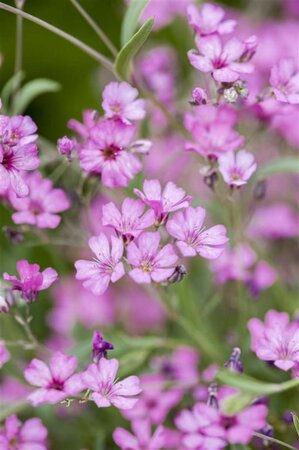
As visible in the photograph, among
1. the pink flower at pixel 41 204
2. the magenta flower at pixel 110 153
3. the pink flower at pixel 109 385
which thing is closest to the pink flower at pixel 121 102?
the magenta flower at pixel 110 153

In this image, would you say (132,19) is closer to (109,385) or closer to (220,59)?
(220,59)

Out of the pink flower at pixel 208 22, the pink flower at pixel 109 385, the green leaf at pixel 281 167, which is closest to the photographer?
the pink flower at pixel 109 385

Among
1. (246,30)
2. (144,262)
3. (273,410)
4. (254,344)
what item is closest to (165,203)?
(144,262)

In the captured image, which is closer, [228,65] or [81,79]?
[228,65]

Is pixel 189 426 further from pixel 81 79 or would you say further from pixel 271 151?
pixel 81 79

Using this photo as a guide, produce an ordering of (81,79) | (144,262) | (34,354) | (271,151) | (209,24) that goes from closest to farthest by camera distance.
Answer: (144,262)
(209,24)
(34,354)
(271,151)
(81,79)

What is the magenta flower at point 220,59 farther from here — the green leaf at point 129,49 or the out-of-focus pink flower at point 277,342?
the out-of-focus pink flower at point 277,342

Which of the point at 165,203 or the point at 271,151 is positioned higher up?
the point at 165,203
